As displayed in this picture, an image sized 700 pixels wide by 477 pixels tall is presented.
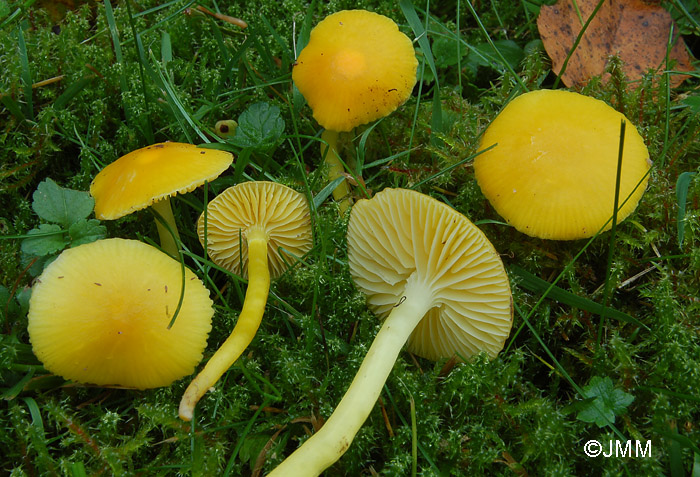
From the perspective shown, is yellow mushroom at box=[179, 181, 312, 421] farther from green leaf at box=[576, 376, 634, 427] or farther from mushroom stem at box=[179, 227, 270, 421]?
green leaf at box=[576, 376, 634, 427]

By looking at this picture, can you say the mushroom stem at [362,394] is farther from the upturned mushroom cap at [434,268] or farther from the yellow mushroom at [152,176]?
the yellow mushroom at [152,176]

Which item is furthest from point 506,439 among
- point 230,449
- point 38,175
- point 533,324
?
point 38,175

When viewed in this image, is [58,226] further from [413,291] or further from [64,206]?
[413,291]

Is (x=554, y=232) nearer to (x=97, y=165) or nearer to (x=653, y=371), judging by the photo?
(x=653, y=371)

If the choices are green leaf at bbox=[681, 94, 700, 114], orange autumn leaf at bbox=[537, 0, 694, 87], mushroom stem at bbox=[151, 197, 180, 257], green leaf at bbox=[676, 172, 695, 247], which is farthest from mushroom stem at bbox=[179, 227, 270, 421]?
green leaf at bbox=[681, 94, 700, 114]

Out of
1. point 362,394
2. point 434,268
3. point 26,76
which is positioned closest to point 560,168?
point 434,268

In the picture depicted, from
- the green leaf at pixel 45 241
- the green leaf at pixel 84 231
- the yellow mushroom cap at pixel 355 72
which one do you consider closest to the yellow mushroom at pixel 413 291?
the yellow mushroom cap at pixel 355 72
